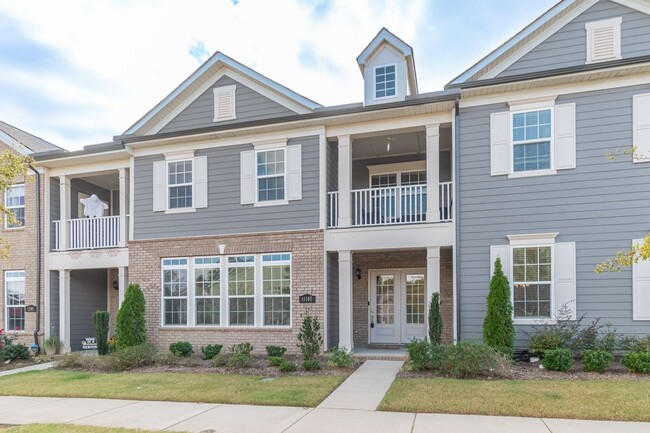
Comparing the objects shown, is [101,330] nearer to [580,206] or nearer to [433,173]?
[433,173]

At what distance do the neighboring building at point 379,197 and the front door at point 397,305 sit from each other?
43 millimetres

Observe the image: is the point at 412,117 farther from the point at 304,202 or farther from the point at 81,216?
the point at 81,216

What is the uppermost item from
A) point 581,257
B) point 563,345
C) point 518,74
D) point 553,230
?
point 518,74

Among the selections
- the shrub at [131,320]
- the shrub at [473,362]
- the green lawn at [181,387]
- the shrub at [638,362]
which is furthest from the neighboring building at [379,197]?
the green lawn at [181,387]

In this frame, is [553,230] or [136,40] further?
[136,40]

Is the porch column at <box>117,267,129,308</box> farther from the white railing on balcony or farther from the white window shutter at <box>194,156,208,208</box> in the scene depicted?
the white window shutter at <box>194,156,208,208</box>

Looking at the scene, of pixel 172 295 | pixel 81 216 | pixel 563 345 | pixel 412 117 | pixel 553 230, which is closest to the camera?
pixel 563 345

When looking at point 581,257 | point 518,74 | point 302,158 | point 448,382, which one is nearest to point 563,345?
point 581,257

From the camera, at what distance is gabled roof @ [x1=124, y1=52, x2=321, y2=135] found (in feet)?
36.0

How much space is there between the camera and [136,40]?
1184 cm

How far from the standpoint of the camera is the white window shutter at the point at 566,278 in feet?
29.4

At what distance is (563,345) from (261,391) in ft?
20.0

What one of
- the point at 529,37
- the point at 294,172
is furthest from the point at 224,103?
the point at 529,37

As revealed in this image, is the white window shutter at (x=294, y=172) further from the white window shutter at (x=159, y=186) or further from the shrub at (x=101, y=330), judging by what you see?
the shrub at (x=101, y=330)
